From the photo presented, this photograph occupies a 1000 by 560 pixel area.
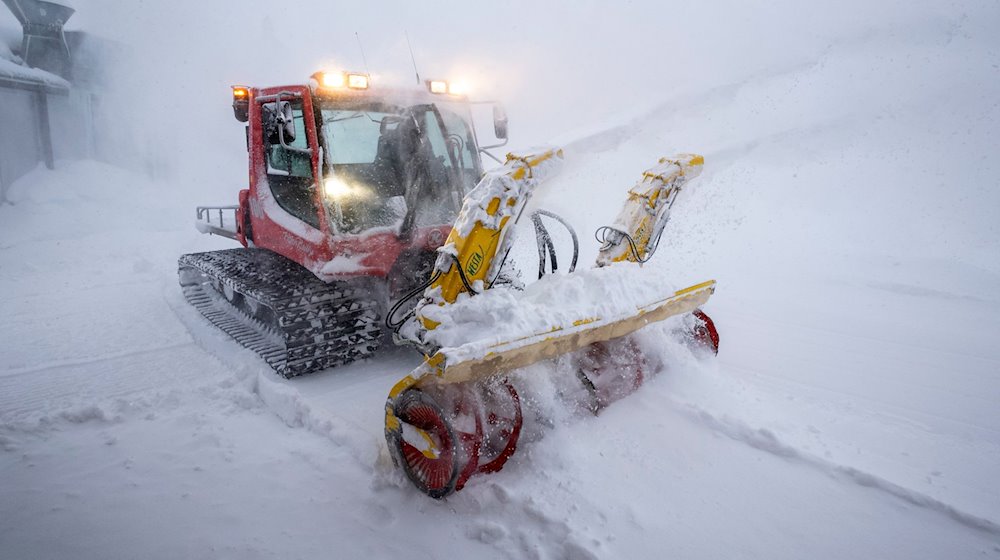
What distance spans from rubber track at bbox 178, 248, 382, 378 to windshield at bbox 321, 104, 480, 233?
23.6 inches

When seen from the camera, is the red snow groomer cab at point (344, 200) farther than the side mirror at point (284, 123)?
Yes

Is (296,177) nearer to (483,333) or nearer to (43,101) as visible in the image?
(483,333)

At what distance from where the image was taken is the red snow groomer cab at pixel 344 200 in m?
3.80

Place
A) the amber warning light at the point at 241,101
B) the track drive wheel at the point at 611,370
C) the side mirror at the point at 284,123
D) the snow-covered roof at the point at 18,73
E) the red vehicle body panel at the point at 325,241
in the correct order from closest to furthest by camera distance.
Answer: the track drive wheel at the point at 611,370
the side mirror at the point at 284,123
the red vehicle body panel at the point at 325,241
the amber warning light at the point at 241,101
the snow-covered roof at the point at 18,73

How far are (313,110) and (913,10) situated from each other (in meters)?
17.6

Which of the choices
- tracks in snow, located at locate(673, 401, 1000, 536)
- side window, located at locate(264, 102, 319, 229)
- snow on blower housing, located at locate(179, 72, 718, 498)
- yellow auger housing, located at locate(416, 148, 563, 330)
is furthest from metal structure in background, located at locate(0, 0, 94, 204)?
tracks in snow, located at locate(673, 401, 1000, 536)

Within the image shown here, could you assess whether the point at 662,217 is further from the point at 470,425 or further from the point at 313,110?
the point at 313,110

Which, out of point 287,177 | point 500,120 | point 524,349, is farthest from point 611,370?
point 287,177

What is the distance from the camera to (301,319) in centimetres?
383

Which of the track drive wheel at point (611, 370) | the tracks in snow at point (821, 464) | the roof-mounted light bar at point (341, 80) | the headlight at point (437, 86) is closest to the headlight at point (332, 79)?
the roof-mounted light bar at point (341, 80)

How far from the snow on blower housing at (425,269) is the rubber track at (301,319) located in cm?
1

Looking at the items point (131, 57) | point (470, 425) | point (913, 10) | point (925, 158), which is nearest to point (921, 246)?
point (925, 158)

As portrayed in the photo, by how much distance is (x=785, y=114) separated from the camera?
521 inches

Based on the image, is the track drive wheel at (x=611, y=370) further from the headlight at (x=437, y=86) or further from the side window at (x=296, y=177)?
the headlight at (x=437, y=86)
